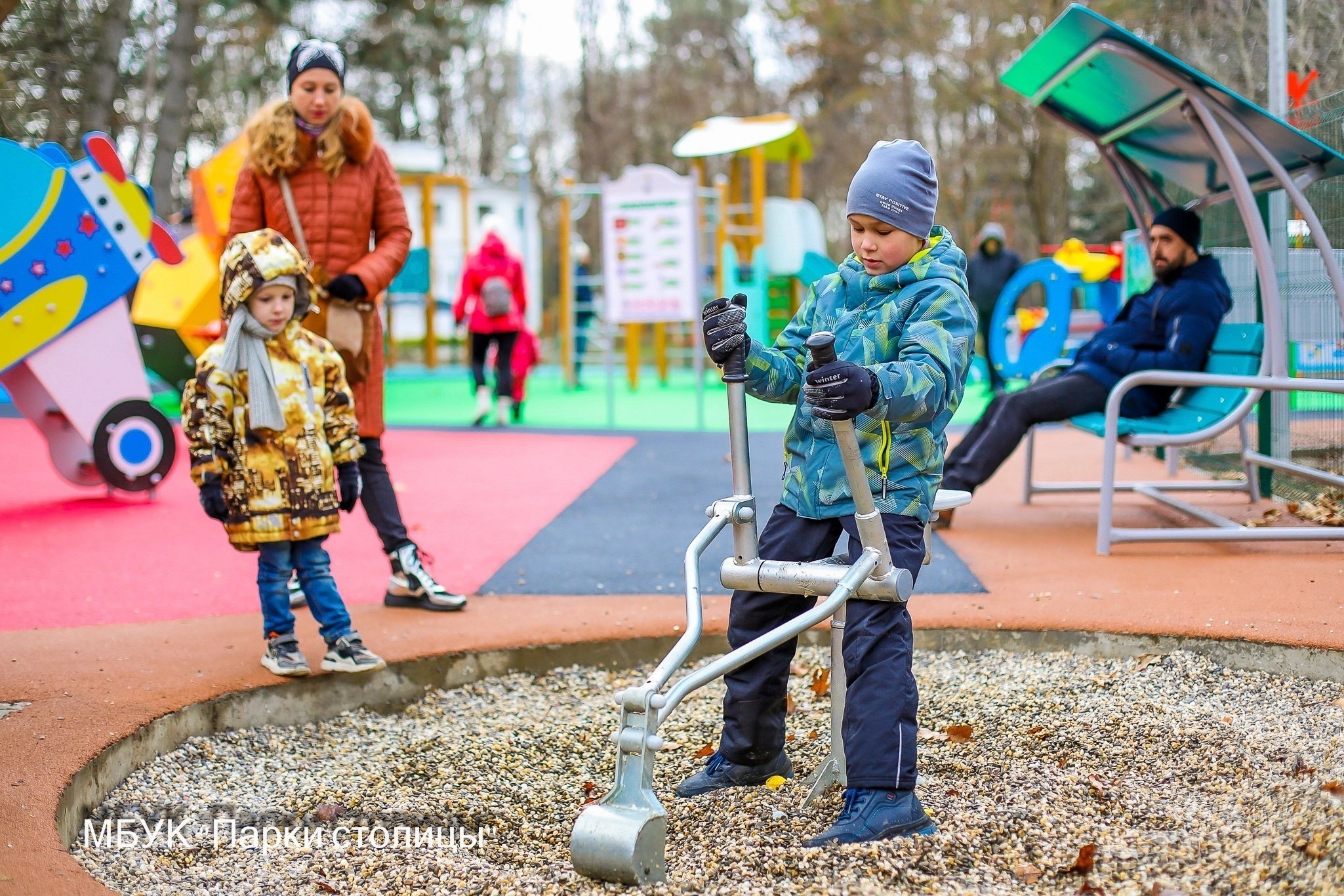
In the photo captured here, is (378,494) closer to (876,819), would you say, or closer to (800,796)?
(800,796)

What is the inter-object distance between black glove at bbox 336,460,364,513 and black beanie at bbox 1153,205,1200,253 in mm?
3724

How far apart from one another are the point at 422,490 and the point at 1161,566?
444cm

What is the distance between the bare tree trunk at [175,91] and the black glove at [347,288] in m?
13.4

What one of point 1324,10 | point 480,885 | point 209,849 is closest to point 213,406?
point 209,849

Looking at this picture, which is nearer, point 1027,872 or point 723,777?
point 1027,872

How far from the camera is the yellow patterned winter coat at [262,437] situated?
355 centimetres

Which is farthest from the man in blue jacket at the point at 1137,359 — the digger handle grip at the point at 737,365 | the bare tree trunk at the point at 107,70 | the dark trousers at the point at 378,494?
the bare tree trunk at the point at 107,70

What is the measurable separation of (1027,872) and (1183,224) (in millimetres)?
3947

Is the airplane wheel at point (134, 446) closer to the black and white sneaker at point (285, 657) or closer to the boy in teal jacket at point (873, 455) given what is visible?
the black and white sneaker at point (285, 657)

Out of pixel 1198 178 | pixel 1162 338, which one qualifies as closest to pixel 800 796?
pixel 1162 338

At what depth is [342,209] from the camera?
4.41 m

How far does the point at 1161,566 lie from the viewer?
487 centimetres

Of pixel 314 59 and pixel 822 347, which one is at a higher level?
pixel 314 59

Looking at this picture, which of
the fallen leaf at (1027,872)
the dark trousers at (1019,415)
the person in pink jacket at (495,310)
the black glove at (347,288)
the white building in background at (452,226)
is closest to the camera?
the fallen leaf at (1027,872)
